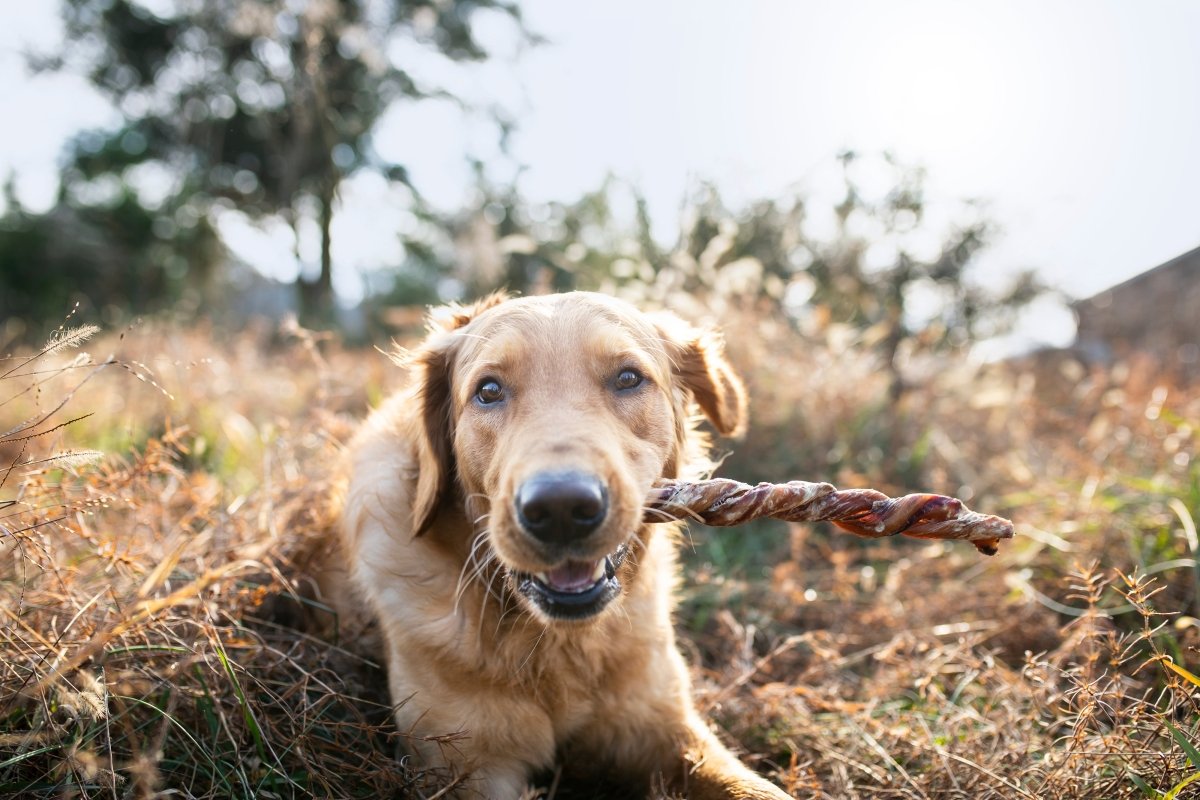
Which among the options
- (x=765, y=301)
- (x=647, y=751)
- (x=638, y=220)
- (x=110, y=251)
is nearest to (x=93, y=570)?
(x=647, y=751)

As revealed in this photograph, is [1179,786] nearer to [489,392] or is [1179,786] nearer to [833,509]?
[833,509]

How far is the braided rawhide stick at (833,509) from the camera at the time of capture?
206 centimetres

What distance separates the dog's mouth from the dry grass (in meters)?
0.65

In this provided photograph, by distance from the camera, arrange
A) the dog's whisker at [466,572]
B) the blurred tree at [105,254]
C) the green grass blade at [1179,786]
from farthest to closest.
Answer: the blurred tree at [105,254] → the dog's whisker at [466,572] → the green grass blade at [1179,786]

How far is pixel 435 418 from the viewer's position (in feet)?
8.92

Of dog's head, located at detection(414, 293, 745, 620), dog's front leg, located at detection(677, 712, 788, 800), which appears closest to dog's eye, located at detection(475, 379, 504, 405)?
dog's head, located at detection(414, 293, 745, 620)

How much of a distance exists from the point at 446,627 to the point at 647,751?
79cm

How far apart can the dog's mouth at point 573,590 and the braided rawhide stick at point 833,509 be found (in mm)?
255

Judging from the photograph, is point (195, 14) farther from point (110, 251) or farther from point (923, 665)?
point (923, 665)

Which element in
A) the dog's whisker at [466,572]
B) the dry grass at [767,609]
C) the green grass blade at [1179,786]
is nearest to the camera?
the green grass blade at [1179,786]

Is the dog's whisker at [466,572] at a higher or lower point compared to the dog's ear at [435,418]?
lower

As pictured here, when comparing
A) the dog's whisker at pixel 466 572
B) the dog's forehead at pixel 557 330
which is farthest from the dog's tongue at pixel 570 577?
the dog's forehead at pixel 557 330

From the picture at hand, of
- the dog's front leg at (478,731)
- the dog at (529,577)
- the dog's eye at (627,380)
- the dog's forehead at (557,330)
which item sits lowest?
the dog's front leg at (478,731)

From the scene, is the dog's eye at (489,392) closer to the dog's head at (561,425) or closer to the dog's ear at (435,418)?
the dog's head at (561,425)
